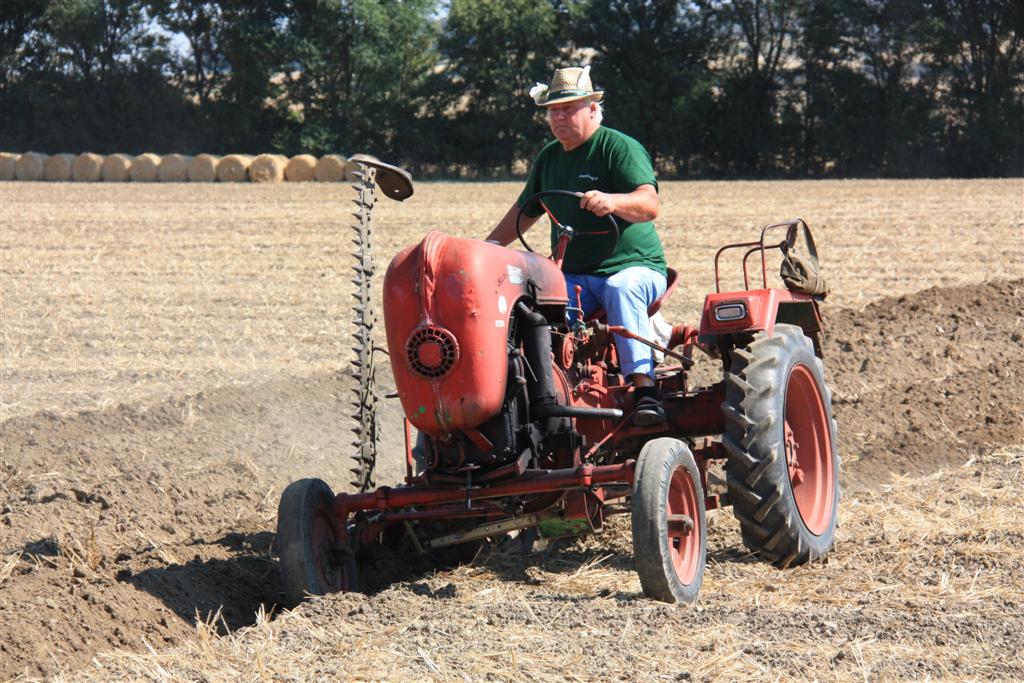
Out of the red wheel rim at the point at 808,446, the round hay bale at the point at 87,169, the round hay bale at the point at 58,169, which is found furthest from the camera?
the round hay bale at the point at 58,169

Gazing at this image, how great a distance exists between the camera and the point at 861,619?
169 inches

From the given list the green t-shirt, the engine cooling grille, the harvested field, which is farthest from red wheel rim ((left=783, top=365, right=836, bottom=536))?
the engine cooling grille

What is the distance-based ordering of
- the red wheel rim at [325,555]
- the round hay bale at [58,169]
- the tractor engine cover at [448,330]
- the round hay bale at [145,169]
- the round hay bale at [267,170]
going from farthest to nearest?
1. the round hay bale at [58,169]
2. the round hay bale at [145,169]
3. the round hay bale at [267,170]
4. the red wheel rim at [325,555]
5. the tractor engine cover at [448,330]

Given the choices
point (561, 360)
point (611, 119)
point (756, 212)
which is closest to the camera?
point (561, 360)

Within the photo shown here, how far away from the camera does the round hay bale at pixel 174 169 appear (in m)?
31.3

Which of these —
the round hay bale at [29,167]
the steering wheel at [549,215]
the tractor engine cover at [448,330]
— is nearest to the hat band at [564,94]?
the steering wheel at [549,215]

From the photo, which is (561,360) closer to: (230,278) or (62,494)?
(62,494)

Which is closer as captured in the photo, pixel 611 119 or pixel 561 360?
pixel 561 360

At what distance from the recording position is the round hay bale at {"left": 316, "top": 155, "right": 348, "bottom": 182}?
3031cm

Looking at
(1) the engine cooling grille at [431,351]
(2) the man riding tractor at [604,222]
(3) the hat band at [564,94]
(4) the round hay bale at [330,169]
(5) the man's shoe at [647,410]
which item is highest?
(4) the round hay bale at [330,169]

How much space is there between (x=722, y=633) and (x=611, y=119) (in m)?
29.4

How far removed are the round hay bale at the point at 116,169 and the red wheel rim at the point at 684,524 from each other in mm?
29284

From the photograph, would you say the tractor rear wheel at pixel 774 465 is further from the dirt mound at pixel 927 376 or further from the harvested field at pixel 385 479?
the dirt mound at pixel 927 376

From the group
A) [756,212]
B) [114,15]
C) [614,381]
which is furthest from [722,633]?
[114,15]
